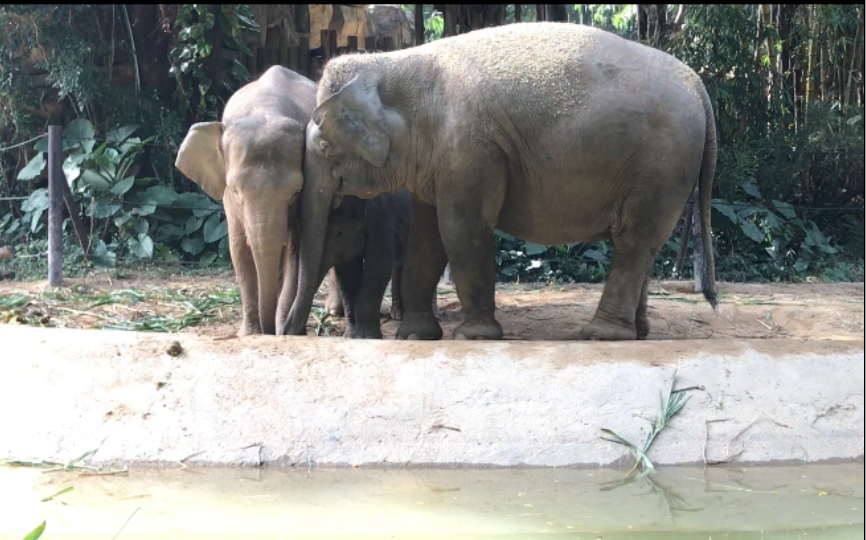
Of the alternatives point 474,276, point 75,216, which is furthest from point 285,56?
point 474,276

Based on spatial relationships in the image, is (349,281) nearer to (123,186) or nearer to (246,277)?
(246,277)

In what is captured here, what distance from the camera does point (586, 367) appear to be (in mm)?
5344

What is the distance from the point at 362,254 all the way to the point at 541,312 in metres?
1.53

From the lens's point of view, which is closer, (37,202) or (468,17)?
(468,17)

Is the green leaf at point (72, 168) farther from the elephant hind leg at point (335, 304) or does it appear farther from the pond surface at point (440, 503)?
the pond surface at point (440, 503)

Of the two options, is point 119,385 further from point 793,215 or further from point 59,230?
point 793,215

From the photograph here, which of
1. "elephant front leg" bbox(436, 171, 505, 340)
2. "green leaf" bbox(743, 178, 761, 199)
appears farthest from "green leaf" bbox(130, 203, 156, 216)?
"green leaf" bbox(743, 178, 761, 199)

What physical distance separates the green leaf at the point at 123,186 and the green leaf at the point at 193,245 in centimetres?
79

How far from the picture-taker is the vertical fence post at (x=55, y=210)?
9586 mm

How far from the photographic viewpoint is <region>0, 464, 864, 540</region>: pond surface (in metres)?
3.98

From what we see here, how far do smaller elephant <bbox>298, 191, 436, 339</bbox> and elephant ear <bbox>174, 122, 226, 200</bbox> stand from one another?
724 millimetres

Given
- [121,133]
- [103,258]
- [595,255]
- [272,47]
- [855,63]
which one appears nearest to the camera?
[103,258]

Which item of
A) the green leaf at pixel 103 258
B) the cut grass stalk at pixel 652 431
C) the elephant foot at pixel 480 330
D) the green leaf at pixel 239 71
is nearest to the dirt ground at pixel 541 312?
the elephant foot at pixel 480 330

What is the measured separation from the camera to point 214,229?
1145 centimetres
